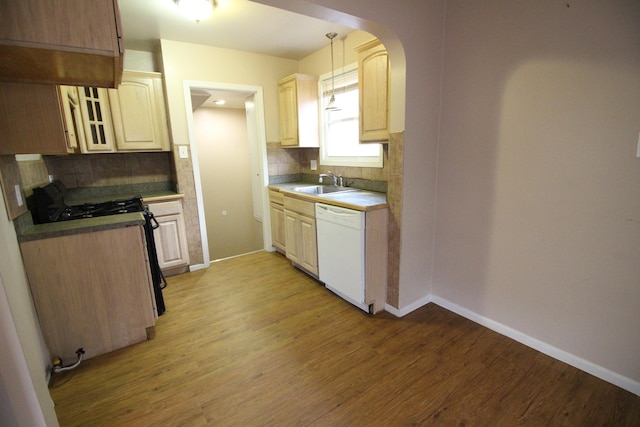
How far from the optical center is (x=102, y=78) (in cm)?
166

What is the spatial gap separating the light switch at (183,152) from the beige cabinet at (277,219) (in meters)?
1.10

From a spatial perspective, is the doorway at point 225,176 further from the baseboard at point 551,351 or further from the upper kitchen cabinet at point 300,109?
the baseboard at point 551,351

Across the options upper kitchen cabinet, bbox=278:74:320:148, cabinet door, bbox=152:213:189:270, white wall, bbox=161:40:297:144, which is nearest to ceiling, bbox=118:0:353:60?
white wall, bbox=161:40:297:144

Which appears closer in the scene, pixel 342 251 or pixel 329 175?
pixel 342 251

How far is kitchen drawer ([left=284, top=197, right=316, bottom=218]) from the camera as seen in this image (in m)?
2.85

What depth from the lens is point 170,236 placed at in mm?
3195

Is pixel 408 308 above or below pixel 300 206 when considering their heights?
below

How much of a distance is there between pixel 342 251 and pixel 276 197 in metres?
1.51

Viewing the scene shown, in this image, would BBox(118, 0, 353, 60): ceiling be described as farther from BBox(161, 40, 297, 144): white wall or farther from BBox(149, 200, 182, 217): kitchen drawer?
BBox(149, 200, 182, 217): kitchen drawer

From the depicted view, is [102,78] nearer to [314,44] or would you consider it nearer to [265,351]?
[265,351]

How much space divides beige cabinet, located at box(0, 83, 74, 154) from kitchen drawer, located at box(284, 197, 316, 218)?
1890mm

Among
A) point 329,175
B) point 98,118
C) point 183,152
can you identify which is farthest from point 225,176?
point 329,175

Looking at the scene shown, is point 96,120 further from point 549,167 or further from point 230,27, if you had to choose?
point 549,167

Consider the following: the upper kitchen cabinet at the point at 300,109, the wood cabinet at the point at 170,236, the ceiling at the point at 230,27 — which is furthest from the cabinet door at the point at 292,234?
the ceiling at the point at 230,27
